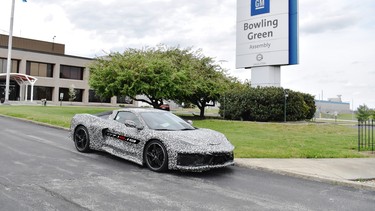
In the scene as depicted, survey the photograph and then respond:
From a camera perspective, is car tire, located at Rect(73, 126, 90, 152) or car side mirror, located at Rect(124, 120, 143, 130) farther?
car tire, located at Rect(73, 126, 90, 152)

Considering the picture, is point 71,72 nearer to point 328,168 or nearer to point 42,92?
point 42,92

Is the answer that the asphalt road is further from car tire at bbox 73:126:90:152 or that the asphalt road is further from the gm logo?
the gm logo

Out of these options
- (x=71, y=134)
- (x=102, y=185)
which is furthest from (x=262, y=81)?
(x=102, y=185)

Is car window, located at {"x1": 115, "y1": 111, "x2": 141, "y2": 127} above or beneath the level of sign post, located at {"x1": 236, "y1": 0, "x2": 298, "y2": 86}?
beneath

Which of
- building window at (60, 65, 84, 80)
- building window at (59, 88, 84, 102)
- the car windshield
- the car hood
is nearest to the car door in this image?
the car windshield

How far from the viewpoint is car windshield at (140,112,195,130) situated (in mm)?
7789

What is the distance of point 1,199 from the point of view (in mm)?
4867

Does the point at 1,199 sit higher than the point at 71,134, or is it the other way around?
the point at 71,134

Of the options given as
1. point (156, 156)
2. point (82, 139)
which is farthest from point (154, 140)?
point (82, 139)

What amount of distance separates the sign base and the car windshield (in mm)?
17077

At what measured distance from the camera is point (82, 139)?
916 cm

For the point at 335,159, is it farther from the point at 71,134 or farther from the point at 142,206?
the point at 71,134

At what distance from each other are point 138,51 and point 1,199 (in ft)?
76.4

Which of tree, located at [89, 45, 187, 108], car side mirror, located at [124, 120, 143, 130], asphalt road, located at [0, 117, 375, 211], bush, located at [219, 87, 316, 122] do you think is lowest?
asphalt road, located at [0, 117, 375, 211]
